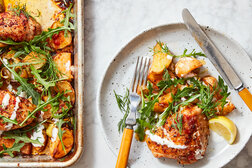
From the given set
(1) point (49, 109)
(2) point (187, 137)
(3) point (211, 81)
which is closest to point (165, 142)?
(2) point (187, 137)

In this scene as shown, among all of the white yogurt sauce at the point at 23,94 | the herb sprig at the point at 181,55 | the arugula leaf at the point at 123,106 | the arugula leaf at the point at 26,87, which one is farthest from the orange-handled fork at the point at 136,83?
the white yogurt sauce at the point at 23,94

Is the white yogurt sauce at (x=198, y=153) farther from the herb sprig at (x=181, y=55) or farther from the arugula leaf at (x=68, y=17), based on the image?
the arugula leaf at (x=68, y=17)

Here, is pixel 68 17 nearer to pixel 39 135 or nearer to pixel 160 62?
pixel 160 62

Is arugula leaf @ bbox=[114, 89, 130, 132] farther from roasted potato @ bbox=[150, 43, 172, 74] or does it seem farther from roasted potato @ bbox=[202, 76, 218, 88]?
roasted potato @ bbox=[202, 76, 218, 88]

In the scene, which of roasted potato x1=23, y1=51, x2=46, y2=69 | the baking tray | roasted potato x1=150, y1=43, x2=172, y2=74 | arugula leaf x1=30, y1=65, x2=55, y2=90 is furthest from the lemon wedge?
roasted potato x1=23, y1=51, x2=46, y2=69

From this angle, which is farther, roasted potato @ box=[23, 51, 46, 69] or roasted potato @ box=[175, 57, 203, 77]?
roasted potato @ box=[23, 51, 46, 69]

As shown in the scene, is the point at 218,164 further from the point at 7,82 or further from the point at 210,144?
the point at 7,82
